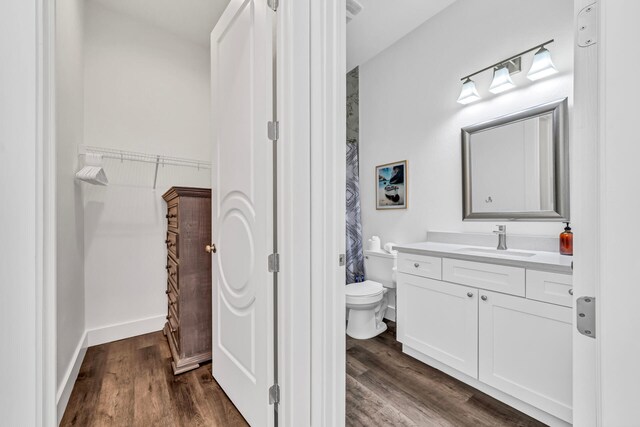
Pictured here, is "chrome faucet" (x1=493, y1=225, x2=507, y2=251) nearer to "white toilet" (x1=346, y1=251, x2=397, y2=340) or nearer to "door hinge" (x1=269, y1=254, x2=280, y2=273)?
"white toilet" (x1=346, y1=251, x2=397, y2=340)

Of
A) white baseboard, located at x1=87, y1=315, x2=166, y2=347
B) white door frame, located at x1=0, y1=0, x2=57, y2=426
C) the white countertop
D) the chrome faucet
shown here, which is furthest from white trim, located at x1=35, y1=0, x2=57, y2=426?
the chrome faucet

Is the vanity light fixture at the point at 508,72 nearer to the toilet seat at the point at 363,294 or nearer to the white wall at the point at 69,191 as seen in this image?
the toilet seat at the point at 363,294

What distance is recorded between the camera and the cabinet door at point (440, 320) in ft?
5.64

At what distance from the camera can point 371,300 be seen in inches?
91.6

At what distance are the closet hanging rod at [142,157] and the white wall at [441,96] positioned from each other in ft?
5.99

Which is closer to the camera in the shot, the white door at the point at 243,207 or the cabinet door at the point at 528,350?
the white door at the point at 243,207

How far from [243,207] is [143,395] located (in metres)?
1.31

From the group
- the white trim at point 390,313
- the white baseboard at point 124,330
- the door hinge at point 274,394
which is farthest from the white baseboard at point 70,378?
the white trim at point 390,313

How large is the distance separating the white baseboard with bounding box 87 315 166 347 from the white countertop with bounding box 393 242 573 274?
229 centimetres

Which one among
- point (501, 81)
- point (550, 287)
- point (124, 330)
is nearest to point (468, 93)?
point (501, 81)

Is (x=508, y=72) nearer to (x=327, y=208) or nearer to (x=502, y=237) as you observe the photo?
(x=502, y=237)

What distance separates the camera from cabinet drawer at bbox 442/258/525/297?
154cm

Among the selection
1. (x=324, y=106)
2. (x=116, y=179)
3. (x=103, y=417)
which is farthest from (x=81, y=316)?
(x=324, y=106)

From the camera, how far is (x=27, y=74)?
0.51 m
